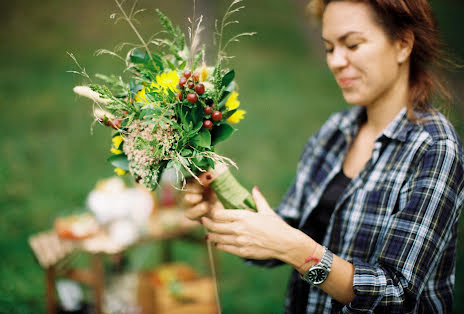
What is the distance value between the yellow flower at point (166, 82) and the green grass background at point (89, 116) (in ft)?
4.66

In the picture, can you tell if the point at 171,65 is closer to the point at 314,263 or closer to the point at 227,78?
the point at 227,78

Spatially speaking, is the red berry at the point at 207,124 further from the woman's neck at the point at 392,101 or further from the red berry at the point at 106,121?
the woman's neck at the point at 392,101

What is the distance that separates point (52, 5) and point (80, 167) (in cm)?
409

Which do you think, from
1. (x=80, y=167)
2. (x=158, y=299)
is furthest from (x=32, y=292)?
(x=80, y=167)

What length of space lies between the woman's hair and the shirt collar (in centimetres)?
3

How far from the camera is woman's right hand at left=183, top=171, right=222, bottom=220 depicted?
1356 millimetres

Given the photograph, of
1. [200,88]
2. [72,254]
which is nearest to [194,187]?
[200,88]

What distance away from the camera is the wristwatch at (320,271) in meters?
1.19

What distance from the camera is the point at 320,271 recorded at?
1190 mm

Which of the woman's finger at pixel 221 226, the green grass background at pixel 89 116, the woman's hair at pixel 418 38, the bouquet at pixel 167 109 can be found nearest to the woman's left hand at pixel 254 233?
the woman's finger at pixel 221 226

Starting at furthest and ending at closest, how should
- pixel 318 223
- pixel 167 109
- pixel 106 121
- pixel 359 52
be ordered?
pixel 318 223 < pixel 359 52 < pixel 106 121 < pixel 167 109

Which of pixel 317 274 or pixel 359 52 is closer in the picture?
pixel 317 274

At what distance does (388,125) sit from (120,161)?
3.17 ft

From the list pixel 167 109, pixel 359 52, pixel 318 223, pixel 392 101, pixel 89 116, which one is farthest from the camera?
pixel 89 116
